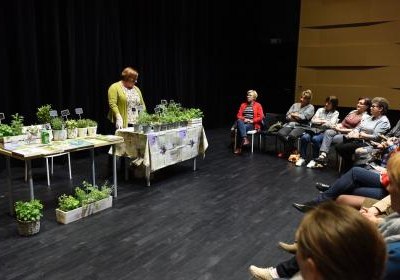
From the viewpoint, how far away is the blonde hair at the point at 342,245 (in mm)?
842

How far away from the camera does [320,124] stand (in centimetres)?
576

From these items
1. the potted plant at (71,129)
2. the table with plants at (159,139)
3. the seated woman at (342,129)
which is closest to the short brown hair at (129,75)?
the table with plants at (159,139)

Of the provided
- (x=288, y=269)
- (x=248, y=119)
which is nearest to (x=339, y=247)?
(x=288, y=269)

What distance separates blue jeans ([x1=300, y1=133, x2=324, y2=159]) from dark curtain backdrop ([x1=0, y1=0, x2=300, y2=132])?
2.98m

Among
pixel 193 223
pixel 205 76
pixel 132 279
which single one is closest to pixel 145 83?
pixel 205 76

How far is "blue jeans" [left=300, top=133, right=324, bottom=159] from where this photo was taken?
5590 mm

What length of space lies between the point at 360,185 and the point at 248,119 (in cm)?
343

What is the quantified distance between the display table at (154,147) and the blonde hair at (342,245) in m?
3.36

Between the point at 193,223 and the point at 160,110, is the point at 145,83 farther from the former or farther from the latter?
the point at 193,223

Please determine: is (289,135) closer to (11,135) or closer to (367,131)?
(367,131)

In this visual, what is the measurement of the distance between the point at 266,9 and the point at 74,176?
20.5 feet

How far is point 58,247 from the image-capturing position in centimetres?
288

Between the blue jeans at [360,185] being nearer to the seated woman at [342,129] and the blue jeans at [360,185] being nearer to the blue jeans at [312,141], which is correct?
the seated woman at [342,129]

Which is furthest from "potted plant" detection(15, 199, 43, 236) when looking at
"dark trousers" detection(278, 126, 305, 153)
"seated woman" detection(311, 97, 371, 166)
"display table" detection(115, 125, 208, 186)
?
"dark trousers" detection(278, 126, 305, 153)
